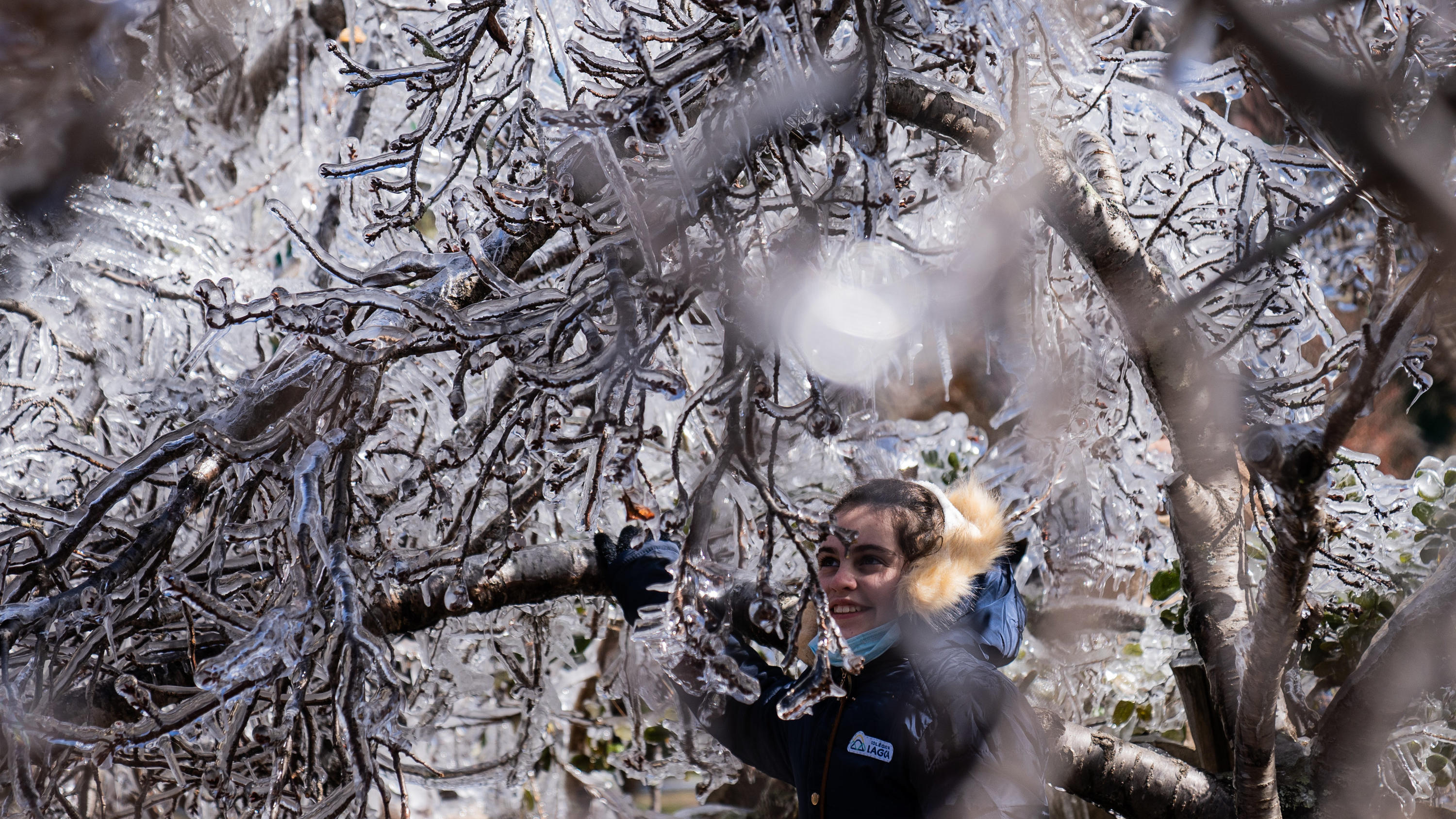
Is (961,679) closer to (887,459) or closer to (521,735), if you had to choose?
(887,459)

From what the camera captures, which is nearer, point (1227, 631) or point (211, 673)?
point (211, 673)

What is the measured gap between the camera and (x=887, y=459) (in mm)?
3426

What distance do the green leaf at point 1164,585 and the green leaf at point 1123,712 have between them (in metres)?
0.44

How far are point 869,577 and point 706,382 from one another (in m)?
0.79

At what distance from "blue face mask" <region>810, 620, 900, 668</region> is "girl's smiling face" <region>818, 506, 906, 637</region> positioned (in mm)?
16

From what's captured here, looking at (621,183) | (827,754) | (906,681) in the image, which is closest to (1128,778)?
(906,681)

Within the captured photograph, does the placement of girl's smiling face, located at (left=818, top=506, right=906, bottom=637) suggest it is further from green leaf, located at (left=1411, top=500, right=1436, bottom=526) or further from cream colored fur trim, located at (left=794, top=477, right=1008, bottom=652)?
green leaf, located at (left=1411, top=500, right=1436, bottom=526)

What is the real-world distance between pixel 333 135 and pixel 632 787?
357 centimetres

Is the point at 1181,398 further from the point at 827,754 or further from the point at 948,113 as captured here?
the point at 827,754

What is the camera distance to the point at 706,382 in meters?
1.65

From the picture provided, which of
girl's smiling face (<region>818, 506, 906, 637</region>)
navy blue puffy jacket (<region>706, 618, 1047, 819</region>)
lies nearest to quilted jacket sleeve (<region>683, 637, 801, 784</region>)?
navy blue puffy jacket (<region>706, 618, 1047, 819</region>)

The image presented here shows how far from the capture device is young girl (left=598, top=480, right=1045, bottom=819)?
1.83 metres

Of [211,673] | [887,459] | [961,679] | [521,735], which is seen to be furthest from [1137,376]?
[211,673]

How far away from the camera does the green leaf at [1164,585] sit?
3591mm
